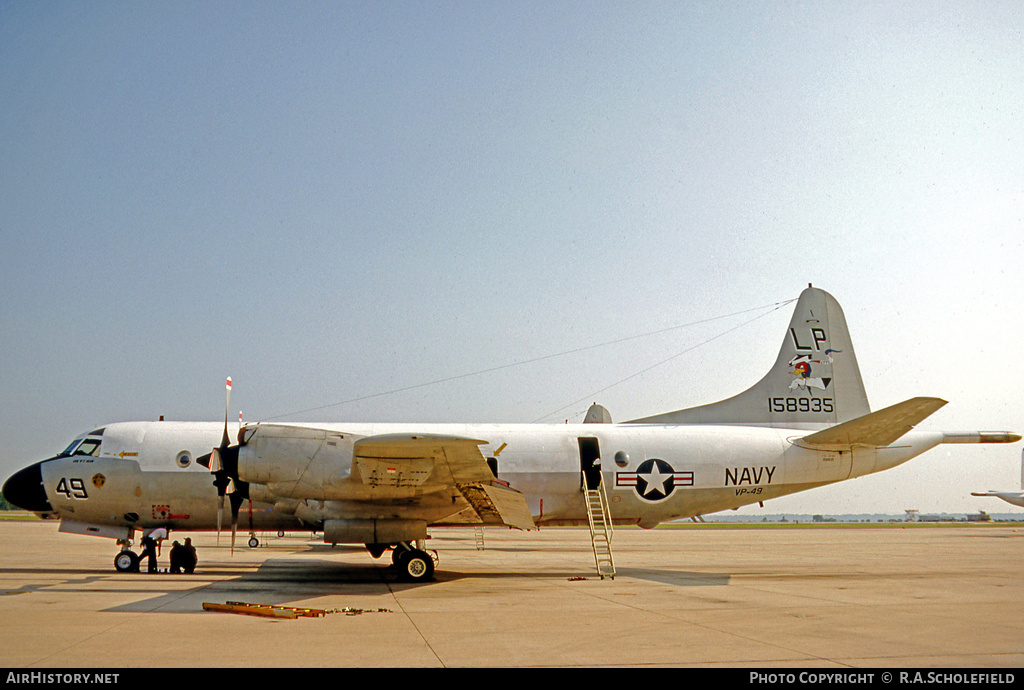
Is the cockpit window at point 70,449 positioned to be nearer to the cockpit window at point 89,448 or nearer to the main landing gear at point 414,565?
the cockpit window at point 89,448

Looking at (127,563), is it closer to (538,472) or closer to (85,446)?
(85,446)

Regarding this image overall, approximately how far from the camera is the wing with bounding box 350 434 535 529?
12.4 meters

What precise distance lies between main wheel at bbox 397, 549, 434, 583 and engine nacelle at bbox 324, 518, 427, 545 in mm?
445

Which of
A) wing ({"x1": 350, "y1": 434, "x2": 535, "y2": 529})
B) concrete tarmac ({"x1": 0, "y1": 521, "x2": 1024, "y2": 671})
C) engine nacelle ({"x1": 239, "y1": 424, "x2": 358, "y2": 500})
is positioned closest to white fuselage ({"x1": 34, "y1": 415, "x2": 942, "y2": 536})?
engine nacelle ({"x1": 239, "y1": 424, "x2": 358, "y2": 500})

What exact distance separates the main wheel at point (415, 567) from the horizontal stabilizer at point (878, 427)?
9835mm

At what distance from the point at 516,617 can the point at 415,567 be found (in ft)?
17.6

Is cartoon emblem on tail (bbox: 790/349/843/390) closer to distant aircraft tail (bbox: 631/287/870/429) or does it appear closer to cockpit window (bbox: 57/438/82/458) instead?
distant aircraft tail (bbox: 631/287/870/429)

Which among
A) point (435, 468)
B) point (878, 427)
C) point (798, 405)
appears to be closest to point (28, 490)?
point (435, 468)

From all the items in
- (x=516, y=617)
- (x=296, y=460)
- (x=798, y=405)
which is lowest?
(x=516, y=617)

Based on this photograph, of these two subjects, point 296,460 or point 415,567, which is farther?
point 415,567

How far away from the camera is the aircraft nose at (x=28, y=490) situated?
52.9ft

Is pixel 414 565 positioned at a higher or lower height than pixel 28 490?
lower

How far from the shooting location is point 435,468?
13500 millimetres

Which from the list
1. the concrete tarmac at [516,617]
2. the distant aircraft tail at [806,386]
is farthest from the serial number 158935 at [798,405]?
the concrete tarmac at [516,617]
